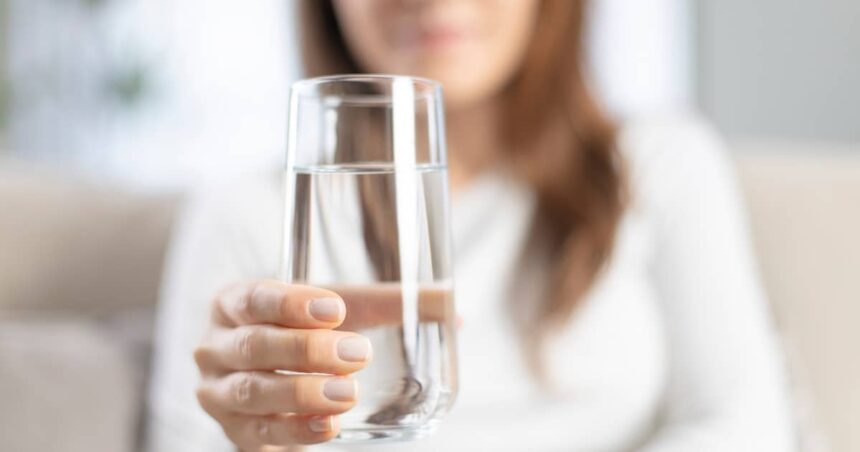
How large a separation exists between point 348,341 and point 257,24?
3.78 meters

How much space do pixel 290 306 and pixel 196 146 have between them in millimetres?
3899

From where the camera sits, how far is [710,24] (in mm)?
3498

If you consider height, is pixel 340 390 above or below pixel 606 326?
below

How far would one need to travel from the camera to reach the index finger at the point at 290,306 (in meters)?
0.49

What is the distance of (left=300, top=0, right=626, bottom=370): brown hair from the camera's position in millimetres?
1199

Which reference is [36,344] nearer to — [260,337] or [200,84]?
[260,337]

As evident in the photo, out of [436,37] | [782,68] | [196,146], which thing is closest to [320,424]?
[436,37]

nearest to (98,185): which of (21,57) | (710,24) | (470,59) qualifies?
(470,59)

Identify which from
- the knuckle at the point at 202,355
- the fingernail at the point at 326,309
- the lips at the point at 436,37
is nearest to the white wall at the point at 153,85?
the lips at the point at 436,37

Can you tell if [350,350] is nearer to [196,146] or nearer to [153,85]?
[153,85]

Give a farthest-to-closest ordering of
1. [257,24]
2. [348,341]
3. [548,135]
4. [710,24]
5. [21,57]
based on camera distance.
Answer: [21,57], [257,24], [710,24], [548,135], [348,341]

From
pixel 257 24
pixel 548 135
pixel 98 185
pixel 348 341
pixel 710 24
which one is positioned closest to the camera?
pixel 348 341

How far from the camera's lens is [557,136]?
1.29m

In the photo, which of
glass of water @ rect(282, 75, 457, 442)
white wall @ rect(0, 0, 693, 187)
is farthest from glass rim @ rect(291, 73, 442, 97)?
white wall @ rect(0, 0, 693, 187)
